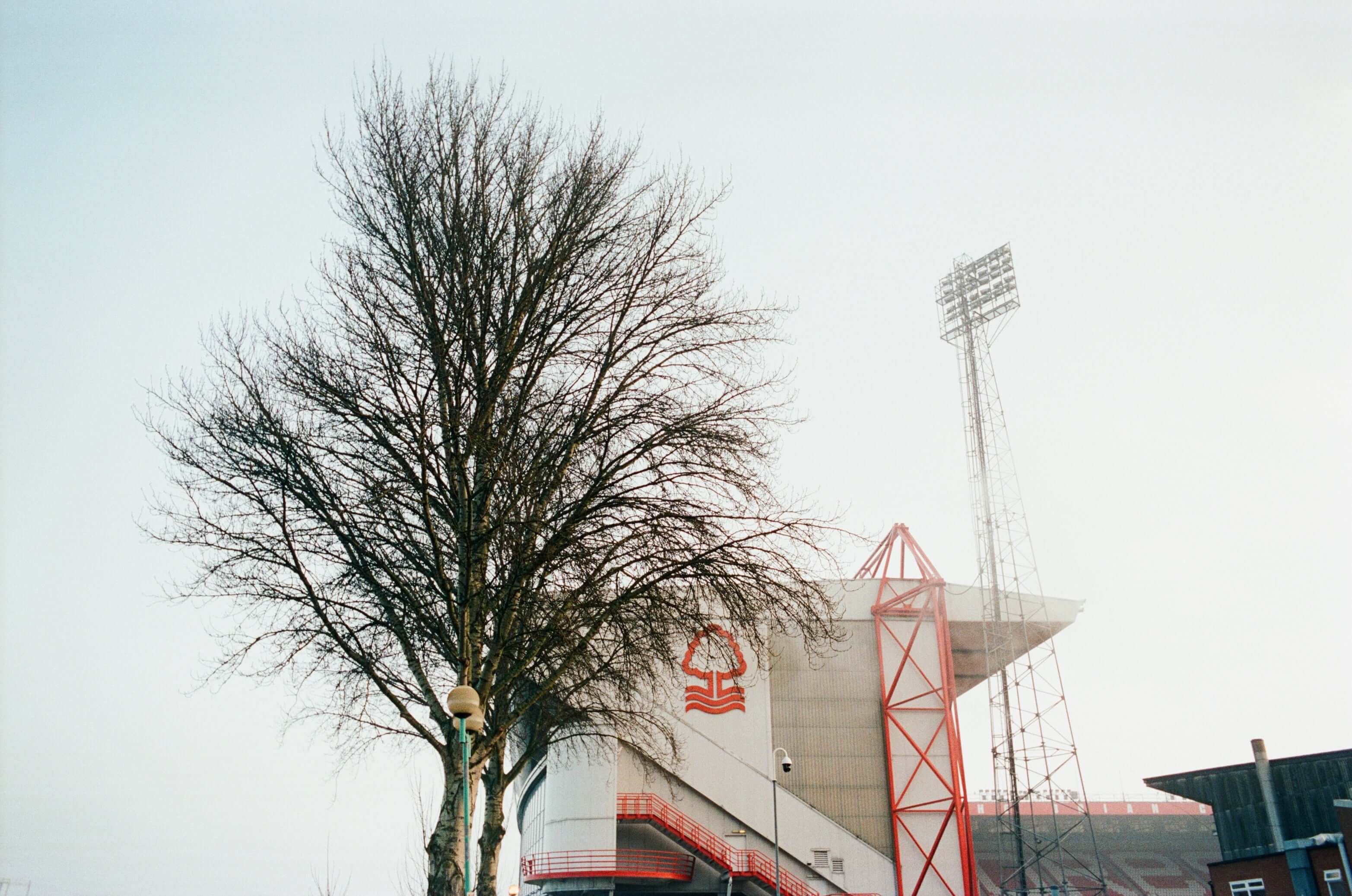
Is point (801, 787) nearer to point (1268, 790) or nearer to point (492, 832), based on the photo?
point (1268, 790)

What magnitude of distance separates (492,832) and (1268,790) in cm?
2963


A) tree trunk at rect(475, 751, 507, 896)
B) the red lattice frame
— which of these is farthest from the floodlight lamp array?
tree trunk at rect(475, 751, 507, 896)

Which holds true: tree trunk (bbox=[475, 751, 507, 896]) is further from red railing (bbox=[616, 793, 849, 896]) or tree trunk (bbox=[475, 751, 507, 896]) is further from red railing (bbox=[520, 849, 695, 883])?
red railing (bbox=[616, 793, 849, 896])

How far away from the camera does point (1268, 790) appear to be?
107 feet

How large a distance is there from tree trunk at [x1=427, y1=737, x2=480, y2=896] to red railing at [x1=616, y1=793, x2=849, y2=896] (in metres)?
25.7

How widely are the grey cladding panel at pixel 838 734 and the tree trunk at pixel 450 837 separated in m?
26.8

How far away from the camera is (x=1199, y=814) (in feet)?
287

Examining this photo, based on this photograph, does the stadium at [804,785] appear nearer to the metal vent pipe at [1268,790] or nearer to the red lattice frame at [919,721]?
the red lattice frame at [919,721]

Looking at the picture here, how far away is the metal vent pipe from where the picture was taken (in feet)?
106

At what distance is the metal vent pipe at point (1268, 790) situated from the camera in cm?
3222

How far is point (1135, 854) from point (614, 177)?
87.8 meters

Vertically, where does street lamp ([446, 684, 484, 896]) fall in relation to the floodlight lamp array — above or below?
below

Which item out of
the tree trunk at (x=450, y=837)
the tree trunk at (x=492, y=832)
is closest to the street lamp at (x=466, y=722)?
the tree trunk at (x=450, y=837)

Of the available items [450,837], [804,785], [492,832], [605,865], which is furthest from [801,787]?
[450,837]
